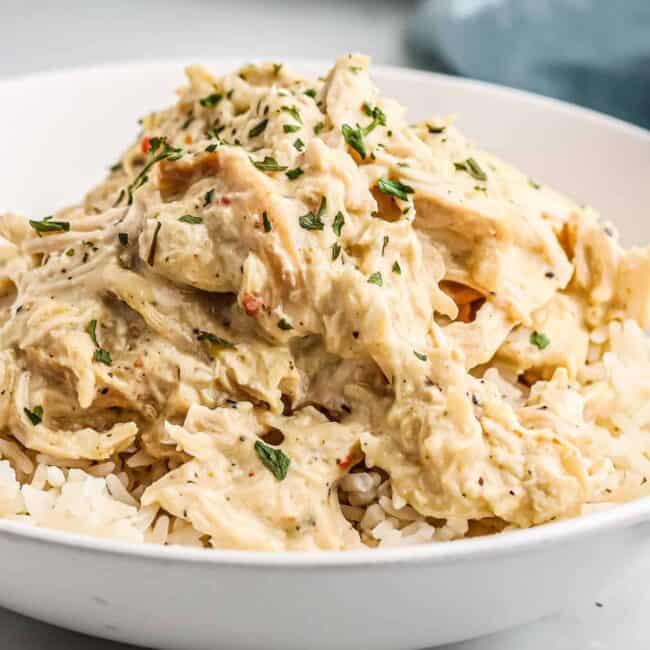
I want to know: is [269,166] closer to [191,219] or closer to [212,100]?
[191,219]

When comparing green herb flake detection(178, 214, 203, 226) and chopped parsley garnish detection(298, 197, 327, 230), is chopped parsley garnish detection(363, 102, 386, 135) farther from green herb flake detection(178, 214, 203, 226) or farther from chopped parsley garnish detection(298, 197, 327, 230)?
green herb flake detection(178, 214, 203, 226)

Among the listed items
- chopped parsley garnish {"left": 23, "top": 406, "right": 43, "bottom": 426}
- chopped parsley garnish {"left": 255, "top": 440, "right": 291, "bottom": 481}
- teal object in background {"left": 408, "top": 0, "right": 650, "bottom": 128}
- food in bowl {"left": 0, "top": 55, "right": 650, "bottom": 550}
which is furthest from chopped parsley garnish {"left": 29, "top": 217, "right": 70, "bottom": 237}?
teal object in background {"left": 408, "top": 0, "right": 650, "bottom": 128}

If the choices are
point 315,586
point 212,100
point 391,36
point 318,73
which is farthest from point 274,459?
point 391,36

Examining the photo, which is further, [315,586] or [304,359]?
[304,359]

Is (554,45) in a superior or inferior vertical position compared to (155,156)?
inferior

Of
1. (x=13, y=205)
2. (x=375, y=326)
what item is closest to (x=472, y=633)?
(x=375, y=326)

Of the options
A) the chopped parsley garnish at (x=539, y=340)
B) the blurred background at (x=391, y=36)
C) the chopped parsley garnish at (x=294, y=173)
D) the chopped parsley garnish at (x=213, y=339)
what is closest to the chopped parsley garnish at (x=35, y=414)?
the chopped parsley garnish at (x=213, y=339)

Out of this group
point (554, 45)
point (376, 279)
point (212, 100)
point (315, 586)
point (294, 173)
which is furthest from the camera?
point (554, 45)
